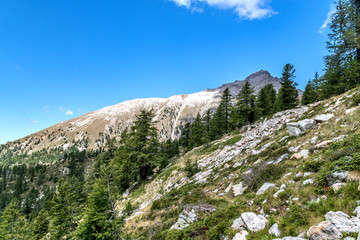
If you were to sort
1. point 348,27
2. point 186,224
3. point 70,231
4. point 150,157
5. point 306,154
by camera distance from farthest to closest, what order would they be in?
point 150,157
point 348,27
point 70,231
point 306,154
point 186,224

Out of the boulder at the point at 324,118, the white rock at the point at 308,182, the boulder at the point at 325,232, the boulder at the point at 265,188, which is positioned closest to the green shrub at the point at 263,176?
the boulder at the point at 265,188

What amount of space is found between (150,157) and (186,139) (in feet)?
90.2

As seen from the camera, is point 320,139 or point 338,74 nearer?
point 320,139

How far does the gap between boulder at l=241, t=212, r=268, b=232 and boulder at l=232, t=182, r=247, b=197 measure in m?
3.32

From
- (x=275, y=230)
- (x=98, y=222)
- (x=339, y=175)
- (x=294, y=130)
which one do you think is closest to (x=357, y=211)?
(x=339, y=175)

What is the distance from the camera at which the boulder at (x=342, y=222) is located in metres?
3.36

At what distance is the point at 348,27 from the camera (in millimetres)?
18641

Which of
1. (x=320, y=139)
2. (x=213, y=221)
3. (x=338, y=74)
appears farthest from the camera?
(x=338, y=74)

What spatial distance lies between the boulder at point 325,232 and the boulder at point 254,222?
5.57 feet

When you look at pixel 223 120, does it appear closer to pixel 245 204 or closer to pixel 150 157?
pixel 150 157

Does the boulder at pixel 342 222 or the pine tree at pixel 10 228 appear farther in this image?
the pine tree at pixel 10 228

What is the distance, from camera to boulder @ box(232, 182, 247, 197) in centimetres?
890

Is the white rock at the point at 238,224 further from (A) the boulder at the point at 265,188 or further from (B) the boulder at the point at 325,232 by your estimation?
(B) the boulder at the point at 325,232

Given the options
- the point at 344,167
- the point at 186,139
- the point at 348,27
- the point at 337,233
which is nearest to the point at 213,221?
the point at 337,233
